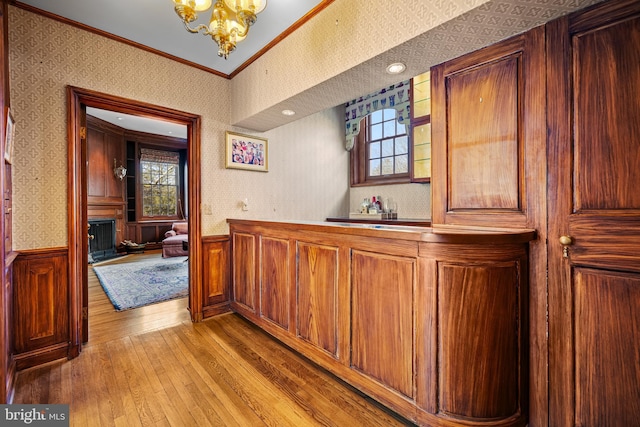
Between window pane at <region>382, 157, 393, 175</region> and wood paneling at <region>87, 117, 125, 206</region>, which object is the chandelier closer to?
window pane at <region>382, 157, 393, 175</region>

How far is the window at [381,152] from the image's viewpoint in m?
4.26

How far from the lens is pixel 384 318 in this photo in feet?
5.37

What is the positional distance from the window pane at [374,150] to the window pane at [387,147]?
0.11m

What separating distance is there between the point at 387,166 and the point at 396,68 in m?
2.59

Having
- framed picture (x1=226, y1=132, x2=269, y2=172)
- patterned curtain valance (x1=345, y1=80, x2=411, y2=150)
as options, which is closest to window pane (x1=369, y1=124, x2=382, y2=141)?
patterned curtain valance (x1=345, y1=80, x2=411, y2=150)

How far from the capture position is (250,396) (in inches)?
69.7

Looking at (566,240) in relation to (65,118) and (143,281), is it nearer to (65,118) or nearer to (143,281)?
(65,118)

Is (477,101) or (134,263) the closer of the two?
(477,101)

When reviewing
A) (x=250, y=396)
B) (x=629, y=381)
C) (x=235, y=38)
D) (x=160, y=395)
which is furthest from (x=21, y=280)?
(x=629, y=381)

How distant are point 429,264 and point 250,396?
1.36 metres

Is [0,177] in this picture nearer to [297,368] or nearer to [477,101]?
[297,368]

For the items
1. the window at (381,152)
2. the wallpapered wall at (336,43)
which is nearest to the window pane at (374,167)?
the window at (381,152)

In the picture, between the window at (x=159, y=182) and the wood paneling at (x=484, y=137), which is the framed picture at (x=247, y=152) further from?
the window at (x=159, y=182)

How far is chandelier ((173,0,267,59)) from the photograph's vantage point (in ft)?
5.52
